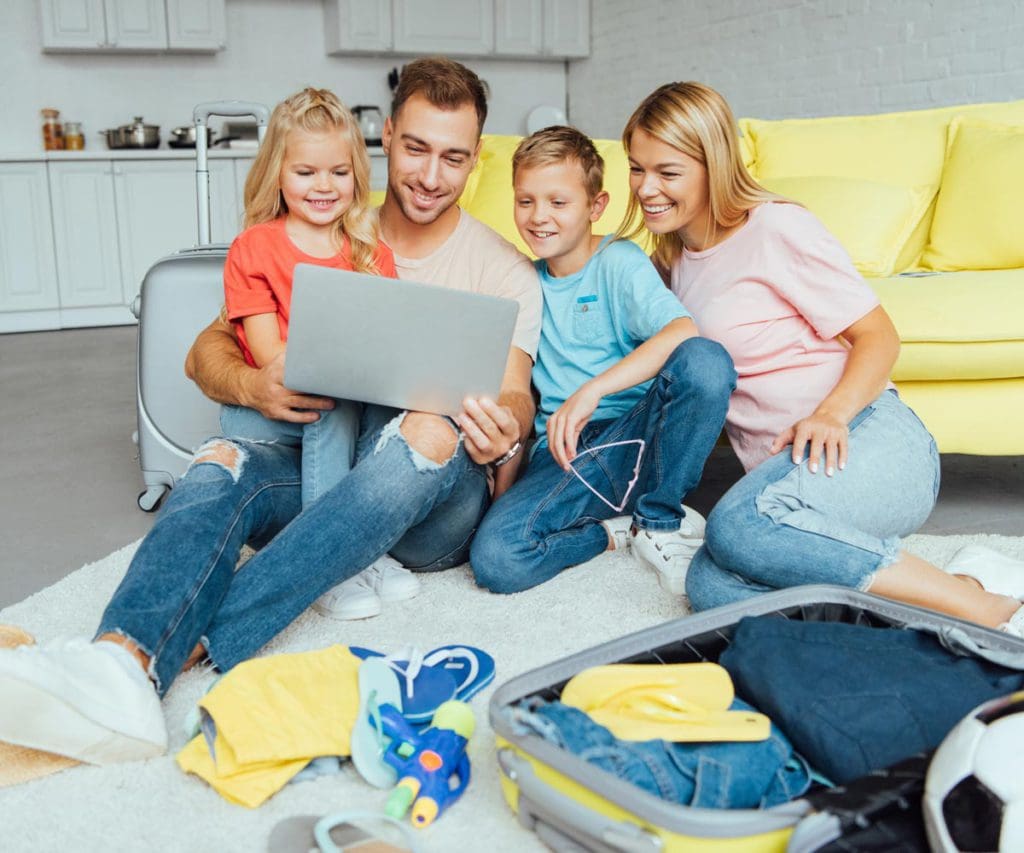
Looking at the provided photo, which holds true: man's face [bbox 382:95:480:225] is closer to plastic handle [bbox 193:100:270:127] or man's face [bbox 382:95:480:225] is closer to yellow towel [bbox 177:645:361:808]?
plastic handle [bbox 193:100:270:127]

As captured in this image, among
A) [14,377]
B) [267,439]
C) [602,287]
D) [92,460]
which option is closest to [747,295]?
[602,287]

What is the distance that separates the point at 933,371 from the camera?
2.14 m

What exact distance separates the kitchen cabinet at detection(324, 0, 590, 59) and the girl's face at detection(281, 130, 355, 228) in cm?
458

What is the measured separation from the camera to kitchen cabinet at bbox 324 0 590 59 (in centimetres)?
597

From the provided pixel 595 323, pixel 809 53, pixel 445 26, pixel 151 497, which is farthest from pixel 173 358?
pixel 445 26

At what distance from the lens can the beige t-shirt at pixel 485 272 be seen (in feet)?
6.07

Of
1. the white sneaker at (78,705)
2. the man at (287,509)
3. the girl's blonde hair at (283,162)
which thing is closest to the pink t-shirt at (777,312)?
the man at (287,509)

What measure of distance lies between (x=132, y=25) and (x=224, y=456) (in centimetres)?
474

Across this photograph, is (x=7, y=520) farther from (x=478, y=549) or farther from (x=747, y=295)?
(x=747, y=295)

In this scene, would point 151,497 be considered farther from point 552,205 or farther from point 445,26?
point 445,26

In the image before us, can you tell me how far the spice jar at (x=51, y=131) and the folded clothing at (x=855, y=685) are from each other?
542 cm

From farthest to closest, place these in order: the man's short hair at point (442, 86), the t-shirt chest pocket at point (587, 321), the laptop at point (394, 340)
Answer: the t-shirt chest pocket at point (587, 321) → the man's short hair at point (442, 86) → the laptop at point (394, 340)

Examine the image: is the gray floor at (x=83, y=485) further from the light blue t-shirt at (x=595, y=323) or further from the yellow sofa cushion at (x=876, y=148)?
the yellow sofa cushion at (x=876, y=148)

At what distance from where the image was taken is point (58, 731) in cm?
118
